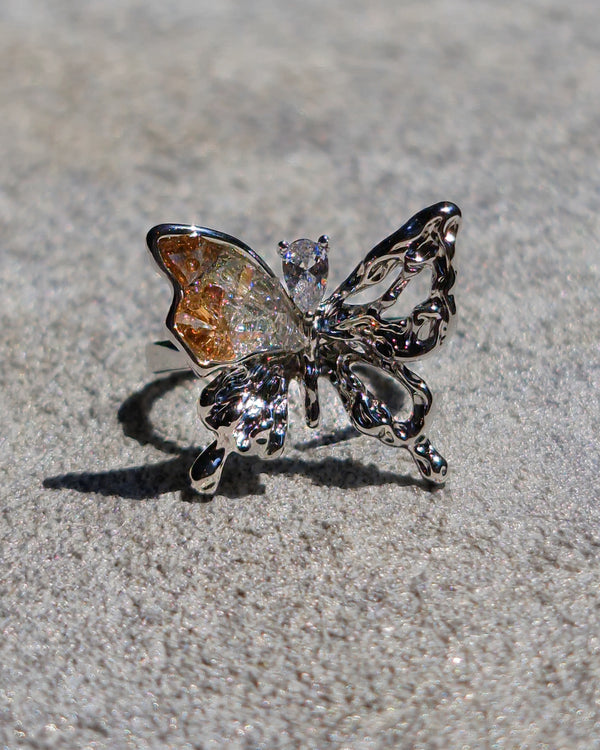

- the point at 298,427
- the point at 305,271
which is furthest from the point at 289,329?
the point at 298,427

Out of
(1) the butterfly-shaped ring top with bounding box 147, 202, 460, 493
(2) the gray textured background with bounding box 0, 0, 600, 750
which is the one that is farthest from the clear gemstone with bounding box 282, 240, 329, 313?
(2) the gray textured background with bounding box 0, 0, 600, 750

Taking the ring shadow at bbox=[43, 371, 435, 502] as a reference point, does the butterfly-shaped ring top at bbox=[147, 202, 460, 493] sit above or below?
above

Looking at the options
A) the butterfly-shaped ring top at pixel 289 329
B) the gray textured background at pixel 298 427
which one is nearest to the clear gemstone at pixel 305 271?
the butterfly-shaped ring top at pixel 289 329

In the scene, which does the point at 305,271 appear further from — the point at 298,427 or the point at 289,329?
the point at 298,427

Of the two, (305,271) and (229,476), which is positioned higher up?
(305,271)

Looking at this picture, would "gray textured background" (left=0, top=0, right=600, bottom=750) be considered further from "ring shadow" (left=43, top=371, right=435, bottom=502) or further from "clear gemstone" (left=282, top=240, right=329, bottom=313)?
"clear gemstone" (left=282, top=240, right=329, bottom=313)

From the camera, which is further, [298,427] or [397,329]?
[298,427]

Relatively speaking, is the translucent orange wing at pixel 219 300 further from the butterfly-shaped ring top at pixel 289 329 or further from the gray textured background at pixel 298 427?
the gray textured background at pixel 298 427
